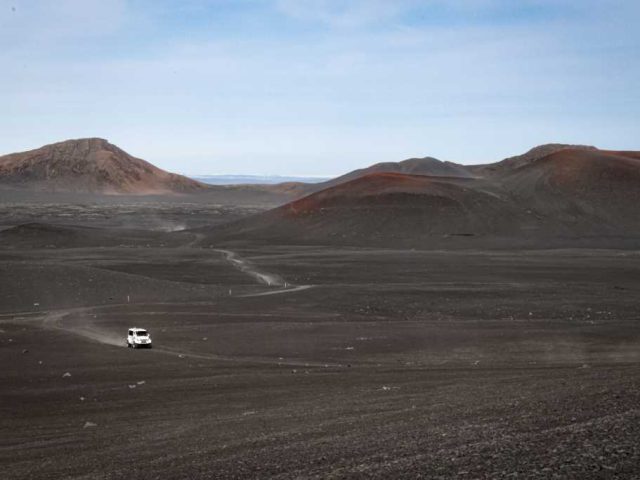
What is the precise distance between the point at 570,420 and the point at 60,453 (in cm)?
618

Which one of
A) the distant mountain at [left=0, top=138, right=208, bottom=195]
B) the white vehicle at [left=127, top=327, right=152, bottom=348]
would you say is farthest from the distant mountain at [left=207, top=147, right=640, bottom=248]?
the distant mountain at [left=0, top=138, right=208, bottom=195]

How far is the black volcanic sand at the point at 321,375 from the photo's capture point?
888cm

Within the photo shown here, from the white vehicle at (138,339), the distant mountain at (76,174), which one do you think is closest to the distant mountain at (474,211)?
the white vehicle at (138,339)

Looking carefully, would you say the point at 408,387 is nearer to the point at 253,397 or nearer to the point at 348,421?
the point at 253,397

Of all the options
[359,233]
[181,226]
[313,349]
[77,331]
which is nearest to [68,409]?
[313,349]

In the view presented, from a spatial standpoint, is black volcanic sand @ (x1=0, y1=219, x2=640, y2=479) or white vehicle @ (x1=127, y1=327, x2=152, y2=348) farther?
white vehicle @ (x1=127, y1=327, x2=152, y2=348)

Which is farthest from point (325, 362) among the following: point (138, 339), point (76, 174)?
point (76, 174)

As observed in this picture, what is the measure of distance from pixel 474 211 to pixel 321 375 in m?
60.4

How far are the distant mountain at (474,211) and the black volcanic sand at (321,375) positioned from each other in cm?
2486

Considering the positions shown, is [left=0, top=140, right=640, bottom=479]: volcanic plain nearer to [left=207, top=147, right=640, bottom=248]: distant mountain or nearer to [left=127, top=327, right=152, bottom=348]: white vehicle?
[left=127, top=327, right=152, bottom=348]: white vehicle

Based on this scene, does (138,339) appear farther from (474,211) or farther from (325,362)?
(474,211)

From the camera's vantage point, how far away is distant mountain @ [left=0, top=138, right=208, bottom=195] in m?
181

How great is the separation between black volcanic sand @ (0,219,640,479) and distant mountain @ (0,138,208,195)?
144791 millimetres

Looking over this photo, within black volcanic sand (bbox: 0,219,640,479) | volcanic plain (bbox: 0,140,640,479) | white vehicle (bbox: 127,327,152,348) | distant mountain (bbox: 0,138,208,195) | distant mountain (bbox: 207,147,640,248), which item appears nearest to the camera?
black volcanic sand (bbox: 0,219,640,479)
